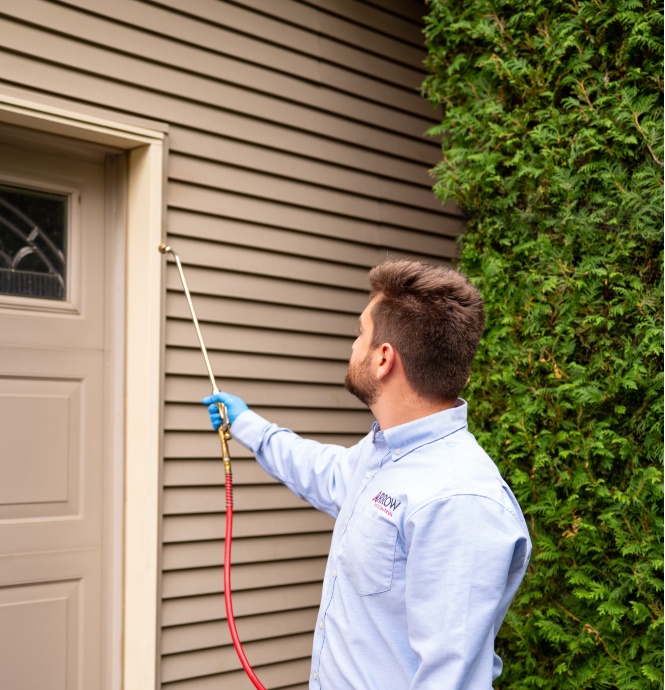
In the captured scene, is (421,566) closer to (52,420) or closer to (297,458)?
(297,458)

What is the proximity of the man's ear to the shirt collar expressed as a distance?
0.14 metres

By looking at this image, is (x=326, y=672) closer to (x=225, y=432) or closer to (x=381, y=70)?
(x=225, y=432)

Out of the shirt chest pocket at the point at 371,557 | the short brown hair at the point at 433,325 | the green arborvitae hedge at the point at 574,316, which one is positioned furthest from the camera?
the green arborvitae hedge at the point at 574,316

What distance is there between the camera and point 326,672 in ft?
6.90

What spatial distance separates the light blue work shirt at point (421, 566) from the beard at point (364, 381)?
0.10m

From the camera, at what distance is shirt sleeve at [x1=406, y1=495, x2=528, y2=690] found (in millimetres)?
1805

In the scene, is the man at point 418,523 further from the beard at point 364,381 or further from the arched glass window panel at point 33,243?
the arched glass window panel at point 33,243

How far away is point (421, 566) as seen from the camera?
1870 mm

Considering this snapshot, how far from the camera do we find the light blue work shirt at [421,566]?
1.82 metres

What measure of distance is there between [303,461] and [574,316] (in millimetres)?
1232

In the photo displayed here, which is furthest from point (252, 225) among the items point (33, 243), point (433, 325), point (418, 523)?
point (418, 523)

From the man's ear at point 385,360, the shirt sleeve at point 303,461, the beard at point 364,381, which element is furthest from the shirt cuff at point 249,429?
the man's ear at point 385,360

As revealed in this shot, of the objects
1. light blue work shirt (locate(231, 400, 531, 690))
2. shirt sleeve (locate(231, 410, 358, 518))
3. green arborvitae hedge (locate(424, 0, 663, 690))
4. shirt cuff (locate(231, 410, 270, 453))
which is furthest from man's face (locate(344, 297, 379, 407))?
green arborvitae hedge (locate(424, 0, 663, 690))

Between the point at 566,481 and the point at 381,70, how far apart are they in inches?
92.3
